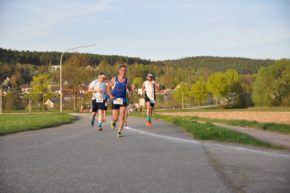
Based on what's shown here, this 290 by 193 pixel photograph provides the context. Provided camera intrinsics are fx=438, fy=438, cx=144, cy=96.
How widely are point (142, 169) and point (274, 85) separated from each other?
9269 cm

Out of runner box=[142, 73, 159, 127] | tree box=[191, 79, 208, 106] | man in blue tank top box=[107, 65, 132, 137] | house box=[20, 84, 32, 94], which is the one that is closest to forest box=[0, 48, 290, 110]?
tree box=[191, 79, 208, 106]

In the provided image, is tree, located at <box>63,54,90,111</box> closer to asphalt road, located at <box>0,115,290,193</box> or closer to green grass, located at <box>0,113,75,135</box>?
green grass, located at <box>0,113,75,135</box>

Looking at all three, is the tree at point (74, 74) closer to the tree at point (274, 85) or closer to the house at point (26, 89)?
the house at point (26, 89)

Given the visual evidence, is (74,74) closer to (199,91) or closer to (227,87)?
(227,87)

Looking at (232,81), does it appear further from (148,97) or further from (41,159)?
(41,159)

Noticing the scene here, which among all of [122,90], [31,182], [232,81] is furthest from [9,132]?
[232,81]

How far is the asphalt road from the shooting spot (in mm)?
5020

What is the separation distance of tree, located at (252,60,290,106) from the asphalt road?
89755mm

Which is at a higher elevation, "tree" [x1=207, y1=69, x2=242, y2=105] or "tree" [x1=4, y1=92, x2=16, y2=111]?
"tree" [x1=207, y1=69, x2=242, y2=105]

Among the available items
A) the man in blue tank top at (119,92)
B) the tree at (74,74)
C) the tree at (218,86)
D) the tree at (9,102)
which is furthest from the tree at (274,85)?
the man in blue tank top at (119,92)

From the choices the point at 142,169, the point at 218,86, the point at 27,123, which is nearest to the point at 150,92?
the point at 27,123

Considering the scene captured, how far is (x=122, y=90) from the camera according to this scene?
12.8 metres

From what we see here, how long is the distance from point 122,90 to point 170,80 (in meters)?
164

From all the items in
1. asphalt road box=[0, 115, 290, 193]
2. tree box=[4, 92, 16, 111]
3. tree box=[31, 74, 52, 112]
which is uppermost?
tree box=[31, 74, 52, 112]
